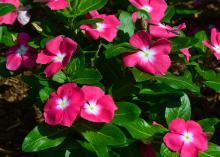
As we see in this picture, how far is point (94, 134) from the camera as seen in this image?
6.23 feet

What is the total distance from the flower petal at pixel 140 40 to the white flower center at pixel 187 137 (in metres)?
0.36

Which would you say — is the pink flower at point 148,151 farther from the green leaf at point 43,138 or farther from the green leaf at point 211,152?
the green leaf at point 43,138

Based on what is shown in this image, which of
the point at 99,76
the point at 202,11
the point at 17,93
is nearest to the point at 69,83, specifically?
the point at 99,76

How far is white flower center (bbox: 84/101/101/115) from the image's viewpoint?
5.92 feet

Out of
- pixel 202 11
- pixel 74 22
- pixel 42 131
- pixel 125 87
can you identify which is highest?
pixel 74 22

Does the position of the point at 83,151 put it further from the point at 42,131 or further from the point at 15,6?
the point at 15,6

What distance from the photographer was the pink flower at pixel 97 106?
70.8 inches

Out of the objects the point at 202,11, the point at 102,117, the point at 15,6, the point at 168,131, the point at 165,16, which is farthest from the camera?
the point at 202,11

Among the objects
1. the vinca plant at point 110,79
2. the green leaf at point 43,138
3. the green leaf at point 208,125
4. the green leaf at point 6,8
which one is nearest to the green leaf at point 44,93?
the vinca plant at point 110,79

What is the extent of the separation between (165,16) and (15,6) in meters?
0.66

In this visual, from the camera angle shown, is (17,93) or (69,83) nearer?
(69,83)

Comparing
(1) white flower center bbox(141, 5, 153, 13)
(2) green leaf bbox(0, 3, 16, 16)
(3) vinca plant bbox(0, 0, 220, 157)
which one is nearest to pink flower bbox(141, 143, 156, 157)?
(3) vinca plant bbox(0, 0, 220, 157)

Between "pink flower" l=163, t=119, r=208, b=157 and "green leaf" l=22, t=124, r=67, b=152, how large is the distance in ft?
1.29

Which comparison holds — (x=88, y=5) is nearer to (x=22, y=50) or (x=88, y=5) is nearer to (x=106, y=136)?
(x=22, y=50)
